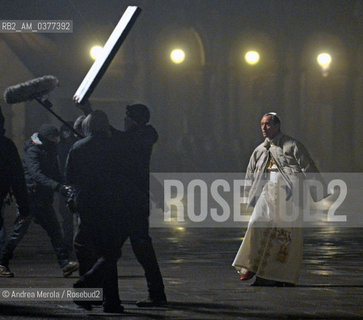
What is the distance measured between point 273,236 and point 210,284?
0.77 meters

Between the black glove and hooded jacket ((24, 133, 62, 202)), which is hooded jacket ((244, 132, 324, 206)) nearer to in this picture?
the black glove

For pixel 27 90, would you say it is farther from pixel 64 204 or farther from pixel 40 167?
pixel 64 204

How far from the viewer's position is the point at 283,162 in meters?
11.0

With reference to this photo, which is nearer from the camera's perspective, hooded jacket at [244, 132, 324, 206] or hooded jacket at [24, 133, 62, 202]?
hooded jacket at [244, 132, 324, 206]

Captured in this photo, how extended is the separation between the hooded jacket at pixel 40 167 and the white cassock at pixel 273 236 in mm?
2142

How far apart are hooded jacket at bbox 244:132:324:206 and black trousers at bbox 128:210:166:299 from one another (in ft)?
6.70

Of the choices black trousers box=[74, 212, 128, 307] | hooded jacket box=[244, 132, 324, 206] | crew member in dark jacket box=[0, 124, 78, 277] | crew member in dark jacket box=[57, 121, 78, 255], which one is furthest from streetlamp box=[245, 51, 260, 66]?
black trousers box=[74, 212, 128, 307]

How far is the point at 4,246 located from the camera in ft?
38.3

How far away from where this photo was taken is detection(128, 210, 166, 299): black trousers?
30.5 feet

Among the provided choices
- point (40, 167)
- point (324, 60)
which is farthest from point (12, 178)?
point (324, 60)

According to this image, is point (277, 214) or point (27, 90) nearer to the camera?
point (27, 90)

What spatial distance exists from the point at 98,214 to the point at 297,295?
2.15 m

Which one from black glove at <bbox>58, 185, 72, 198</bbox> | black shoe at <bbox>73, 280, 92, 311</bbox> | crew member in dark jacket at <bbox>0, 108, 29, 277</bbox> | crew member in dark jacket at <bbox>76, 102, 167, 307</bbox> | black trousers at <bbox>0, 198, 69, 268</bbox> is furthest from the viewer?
black trousers at <bbox>0, 198, 69, 268</bbox>

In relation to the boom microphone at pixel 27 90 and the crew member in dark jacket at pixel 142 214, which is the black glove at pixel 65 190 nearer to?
the boom microphone at pixel 27 90
